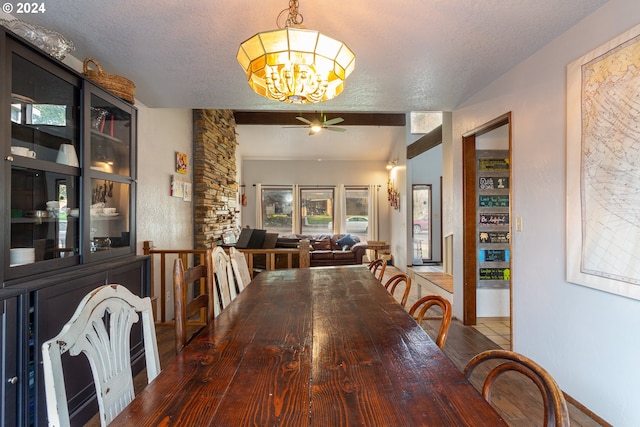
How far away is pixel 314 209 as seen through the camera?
30.9 ft

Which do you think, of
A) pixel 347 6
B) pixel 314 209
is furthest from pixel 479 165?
pixel 314 209

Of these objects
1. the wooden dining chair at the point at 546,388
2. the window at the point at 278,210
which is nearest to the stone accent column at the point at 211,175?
the window at the point at 278,210

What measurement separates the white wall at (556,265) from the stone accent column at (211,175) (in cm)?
372

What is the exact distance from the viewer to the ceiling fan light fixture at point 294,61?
1.46 meters

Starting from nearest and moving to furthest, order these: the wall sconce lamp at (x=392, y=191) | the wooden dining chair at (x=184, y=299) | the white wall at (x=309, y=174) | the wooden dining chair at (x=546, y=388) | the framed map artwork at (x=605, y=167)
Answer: the wooden dining chair at (x=546, y=388) < the wooden dining chair at (x=184, y=299) < the framed map artwork at (x=605, y=167) < the wall sconce lamp at (x=392, y=191) < the white wall at (x=309, y=174)

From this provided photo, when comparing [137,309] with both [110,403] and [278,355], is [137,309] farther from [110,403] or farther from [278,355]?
[278,355]

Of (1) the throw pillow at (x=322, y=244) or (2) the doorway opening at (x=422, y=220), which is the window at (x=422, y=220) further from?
Answer: (1) the throw pillow at (x=322, y=244)

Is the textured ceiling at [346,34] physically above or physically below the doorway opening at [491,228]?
above

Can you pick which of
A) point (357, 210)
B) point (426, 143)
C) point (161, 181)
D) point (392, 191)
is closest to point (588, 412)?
point (161, 181)

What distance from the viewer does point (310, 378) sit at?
0.97 metres

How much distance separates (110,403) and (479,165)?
3.78 meters

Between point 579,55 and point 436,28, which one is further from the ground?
point 436,28

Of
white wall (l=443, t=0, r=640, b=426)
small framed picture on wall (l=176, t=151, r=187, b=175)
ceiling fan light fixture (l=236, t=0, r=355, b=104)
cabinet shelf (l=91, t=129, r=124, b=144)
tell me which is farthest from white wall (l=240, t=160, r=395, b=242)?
ceiling fan light fixture (l=236, t=0, r=355, b=104)

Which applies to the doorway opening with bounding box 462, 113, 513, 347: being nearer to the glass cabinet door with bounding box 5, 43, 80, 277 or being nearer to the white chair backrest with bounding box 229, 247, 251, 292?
the white chair backrest with bounding box 229, 247, 251, 292
